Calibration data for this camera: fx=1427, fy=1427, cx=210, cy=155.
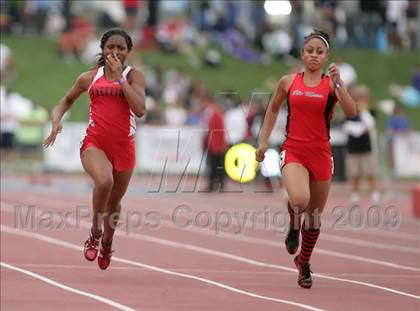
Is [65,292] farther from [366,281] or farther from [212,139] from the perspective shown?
[212,139]

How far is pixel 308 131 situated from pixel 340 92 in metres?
0.50

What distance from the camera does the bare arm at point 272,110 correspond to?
42.3ft

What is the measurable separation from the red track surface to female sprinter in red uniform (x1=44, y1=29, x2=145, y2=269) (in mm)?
921

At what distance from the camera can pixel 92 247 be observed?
43.9 ft

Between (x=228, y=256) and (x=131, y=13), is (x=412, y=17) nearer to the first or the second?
(x=131, y=13)

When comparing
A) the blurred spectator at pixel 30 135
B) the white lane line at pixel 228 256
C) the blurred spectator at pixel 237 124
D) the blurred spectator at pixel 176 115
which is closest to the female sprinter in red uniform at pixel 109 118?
the white lane line at pixel 228 256

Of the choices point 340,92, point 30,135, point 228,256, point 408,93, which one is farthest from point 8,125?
point 340,92

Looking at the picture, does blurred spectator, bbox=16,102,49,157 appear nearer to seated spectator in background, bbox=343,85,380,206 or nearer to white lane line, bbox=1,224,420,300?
seated spectator in background, bbox=343,85,380,206

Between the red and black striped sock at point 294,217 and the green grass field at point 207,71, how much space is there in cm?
2286

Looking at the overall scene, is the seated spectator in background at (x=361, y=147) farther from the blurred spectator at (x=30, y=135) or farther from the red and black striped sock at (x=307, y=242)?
the red and black striped sock at (x=307, y=242)

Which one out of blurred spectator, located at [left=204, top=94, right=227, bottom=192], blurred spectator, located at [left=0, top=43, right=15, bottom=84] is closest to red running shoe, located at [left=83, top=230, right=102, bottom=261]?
blurred spectator, located at [left=204, top=94, right=227, bottom=192]

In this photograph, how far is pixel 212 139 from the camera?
29.1 metres

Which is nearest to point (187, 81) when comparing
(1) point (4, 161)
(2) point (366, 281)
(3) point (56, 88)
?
(3) point (56, 88)

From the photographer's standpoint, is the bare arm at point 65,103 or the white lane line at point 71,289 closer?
the white lane line at point 71,289
